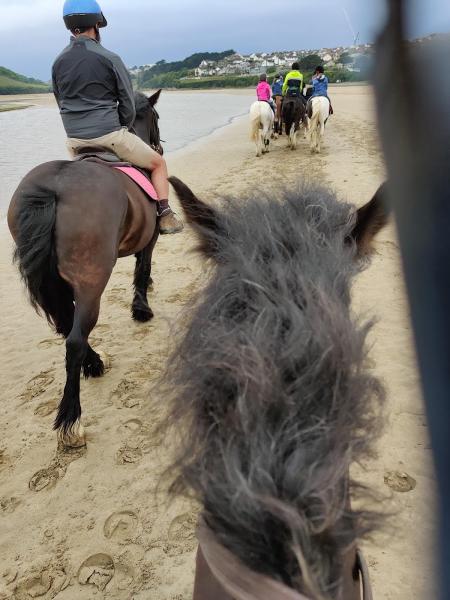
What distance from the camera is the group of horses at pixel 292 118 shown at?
12.9m

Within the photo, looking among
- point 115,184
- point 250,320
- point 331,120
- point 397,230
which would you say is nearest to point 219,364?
point 250,320

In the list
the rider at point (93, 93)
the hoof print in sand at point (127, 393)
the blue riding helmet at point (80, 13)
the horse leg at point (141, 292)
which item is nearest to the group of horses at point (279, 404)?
the hoof print in sand at point (127, 393)

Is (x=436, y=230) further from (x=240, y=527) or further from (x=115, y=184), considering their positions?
(x=115, y=184)

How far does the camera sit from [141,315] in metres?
4.76

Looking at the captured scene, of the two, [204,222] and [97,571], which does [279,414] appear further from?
[97,571]

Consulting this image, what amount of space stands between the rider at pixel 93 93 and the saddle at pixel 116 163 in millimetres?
73

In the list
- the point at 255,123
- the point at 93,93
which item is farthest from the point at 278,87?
the point at 93,93

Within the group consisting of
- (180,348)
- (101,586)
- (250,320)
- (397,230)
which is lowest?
(101,586)

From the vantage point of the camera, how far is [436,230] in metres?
0.63

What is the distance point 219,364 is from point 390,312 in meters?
4.01

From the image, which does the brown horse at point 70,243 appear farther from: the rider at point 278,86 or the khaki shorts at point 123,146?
the rider at point 278,86

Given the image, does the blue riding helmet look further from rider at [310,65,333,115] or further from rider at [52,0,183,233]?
rider at [310,65,333,115]

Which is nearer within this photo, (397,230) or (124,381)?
(397,230)

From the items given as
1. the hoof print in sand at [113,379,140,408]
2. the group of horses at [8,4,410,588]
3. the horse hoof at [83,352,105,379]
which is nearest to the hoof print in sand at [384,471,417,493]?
the group of horses at [8,4,410,588]
